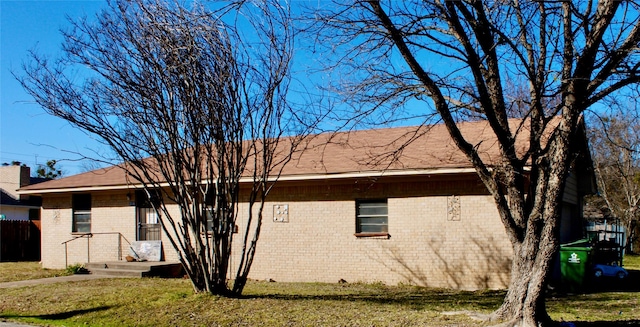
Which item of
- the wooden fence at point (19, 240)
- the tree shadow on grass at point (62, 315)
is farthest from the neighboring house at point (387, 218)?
the wooden fence at point (19, 240)

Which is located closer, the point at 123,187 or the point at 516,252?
the point at 516,252

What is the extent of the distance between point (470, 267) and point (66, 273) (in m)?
12.0

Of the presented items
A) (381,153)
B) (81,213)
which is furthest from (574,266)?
(81,213)

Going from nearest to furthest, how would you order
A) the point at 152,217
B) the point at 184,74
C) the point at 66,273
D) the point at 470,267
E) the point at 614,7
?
the point at 614,7 → the point at 184,74 → the point at 470,267 → the point at 66,273 → the point at 152,217

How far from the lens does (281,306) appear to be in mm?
10867

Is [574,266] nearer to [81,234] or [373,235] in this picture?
[373,235]

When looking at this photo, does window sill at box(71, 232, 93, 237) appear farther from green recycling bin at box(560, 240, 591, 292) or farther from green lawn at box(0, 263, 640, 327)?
green recycling bin at box(560, 240, 591, 292)

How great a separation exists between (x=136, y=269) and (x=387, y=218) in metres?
7.33

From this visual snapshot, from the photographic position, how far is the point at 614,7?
7.69 metres

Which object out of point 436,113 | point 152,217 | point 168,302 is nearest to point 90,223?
point 152,217

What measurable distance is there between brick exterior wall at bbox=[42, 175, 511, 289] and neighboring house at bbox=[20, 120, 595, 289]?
0.02 metres

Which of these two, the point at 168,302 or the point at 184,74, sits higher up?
the point at 184,74

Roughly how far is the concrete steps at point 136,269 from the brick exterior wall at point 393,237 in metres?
2.21

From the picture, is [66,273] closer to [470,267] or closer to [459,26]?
[470,267]
